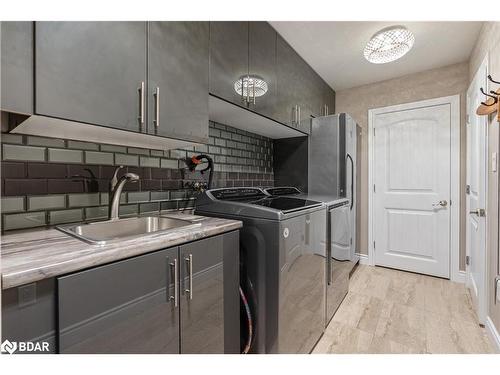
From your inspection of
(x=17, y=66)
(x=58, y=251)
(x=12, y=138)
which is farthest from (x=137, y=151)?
(x=58, y=251)

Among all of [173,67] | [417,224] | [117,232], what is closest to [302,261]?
[117,232]

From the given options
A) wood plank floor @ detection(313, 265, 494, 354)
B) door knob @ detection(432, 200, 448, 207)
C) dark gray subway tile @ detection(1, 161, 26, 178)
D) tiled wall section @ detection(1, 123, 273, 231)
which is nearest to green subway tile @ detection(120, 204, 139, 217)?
tiled wall section @ detection(1, 123, 273, 231)

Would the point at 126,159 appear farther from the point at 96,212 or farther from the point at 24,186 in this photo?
the point at 24,186

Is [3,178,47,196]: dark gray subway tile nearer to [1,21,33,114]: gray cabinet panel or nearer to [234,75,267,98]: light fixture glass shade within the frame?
[1,21,33,114]: gray cabinet panel

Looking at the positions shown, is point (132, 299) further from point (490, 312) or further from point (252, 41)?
point (490, 312)

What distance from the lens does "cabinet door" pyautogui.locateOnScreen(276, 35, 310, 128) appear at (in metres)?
2.09

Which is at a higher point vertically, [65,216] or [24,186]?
[24,186]

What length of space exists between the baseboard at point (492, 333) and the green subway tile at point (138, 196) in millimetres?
2523

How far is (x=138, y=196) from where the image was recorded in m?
1.52

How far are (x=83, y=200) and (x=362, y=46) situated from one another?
8.65 ft

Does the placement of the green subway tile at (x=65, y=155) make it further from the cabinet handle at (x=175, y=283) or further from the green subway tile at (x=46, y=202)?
the cabinet handle at (x=175, y=283)

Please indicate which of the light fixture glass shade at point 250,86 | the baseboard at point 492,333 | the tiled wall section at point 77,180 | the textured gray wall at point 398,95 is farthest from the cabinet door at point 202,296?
the textured gray wall at point 398,95

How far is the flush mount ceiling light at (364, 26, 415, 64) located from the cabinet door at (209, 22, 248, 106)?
1233mm

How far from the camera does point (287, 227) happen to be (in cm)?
136
